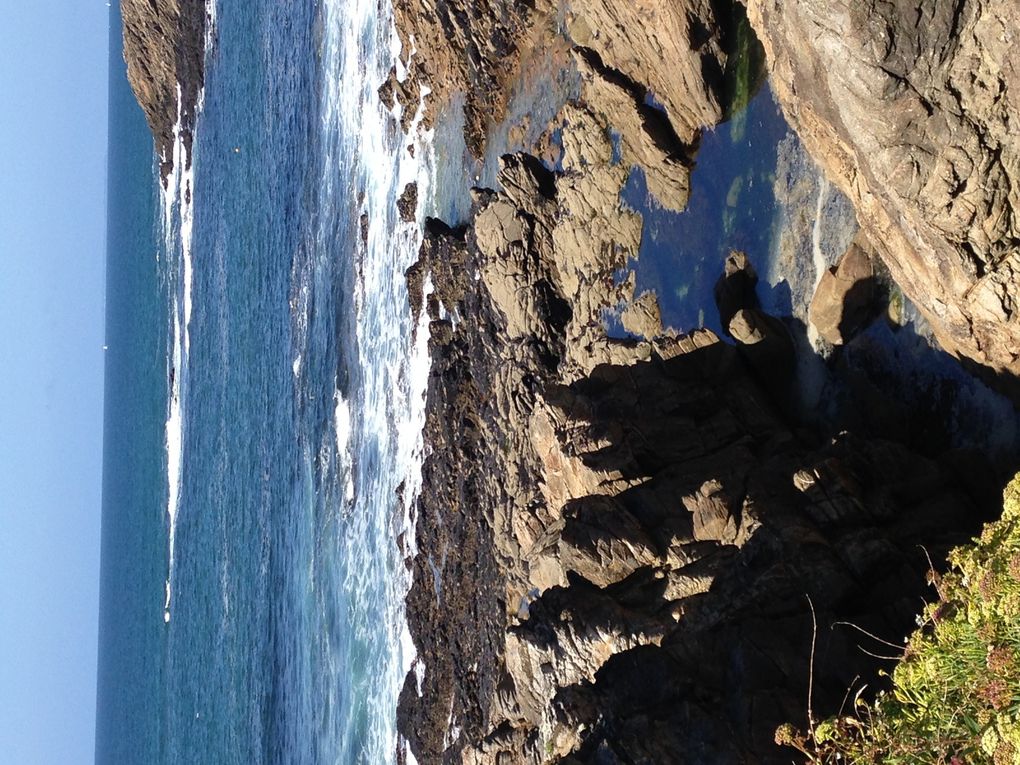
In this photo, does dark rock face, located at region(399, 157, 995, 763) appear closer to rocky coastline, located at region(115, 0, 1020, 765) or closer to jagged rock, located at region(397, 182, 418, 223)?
rocky coastline, located at region(115, 0, 1020, 765)

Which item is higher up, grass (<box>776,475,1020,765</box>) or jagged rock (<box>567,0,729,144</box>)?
jagged rock (<box>567,0,729,144</box>)

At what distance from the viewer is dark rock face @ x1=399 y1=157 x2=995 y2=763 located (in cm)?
1449

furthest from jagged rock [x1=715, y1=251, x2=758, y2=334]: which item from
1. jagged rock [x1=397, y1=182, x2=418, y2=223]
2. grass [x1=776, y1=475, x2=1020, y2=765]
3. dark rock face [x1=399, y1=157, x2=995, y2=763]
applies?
jagged rock [x1=397, y1=182, x2=418, y2=223]

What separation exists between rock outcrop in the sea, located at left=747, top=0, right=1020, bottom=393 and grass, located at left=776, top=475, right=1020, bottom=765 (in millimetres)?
4283

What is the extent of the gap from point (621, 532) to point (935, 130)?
9.26 metres

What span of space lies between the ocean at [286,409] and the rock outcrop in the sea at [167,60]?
9.20 feet

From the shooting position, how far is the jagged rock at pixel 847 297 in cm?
1684

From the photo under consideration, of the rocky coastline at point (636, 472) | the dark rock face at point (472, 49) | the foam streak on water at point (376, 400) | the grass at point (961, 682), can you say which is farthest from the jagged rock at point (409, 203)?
the grass at point (961, 682)

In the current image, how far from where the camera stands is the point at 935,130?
1246 cm

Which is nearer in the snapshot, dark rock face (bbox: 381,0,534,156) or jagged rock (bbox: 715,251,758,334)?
jagged rock (bbox: 715,251,758,334)

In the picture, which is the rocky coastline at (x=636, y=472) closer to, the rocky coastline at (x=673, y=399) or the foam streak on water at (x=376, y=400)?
the rocky coastline at (x=673, y=399)

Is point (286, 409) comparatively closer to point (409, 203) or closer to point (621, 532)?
point (409, 203)

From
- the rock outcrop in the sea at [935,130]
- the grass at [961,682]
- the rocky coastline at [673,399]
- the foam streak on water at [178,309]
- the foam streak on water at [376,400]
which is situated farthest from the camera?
the foam streak on water at [178,309]

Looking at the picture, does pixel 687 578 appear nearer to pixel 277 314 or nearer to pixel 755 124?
pixel 755 124
